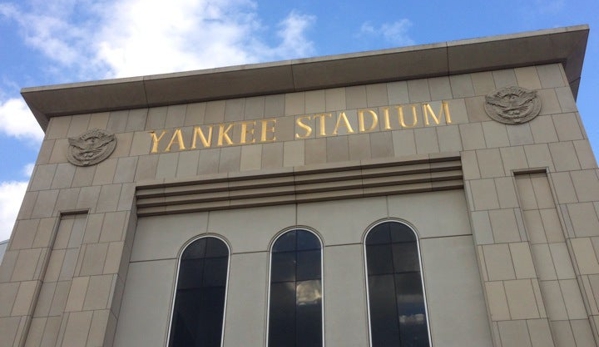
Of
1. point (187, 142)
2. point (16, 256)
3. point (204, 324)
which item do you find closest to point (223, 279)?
point (204, 324)

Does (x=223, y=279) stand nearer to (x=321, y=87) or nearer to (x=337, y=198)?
(x=337, y=198)

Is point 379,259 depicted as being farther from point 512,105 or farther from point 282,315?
point 512,105

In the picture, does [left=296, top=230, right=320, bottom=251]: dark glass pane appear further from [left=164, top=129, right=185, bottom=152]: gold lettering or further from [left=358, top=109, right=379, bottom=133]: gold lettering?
[left=164, top=129, right=185, bottom=152]: gold lettering

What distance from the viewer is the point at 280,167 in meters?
16.8

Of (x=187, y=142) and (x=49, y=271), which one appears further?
(x=187, y=142)

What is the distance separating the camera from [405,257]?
15.1m

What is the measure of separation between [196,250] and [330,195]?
3860 millimetres

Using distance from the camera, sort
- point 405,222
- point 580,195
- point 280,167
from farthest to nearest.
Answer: point 280,167, point 405,222, point 580,195

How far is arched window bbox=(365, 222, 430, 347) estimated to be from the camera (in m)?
14.0

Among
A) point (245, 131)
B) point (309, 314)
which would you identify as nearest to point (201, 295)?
point (309, 314)

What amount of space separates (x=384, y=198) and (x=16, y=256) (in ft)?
32.3

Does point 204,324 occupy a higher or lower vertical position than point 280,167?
lower

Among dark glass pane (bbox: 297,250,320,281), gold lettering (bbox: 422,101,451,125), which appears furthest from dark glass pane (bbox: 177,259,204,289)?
gold lettering (bbox: 422,101,451,125)

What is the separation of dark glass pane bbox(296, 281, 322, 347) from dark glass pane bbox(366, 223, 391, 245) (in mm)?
1742
